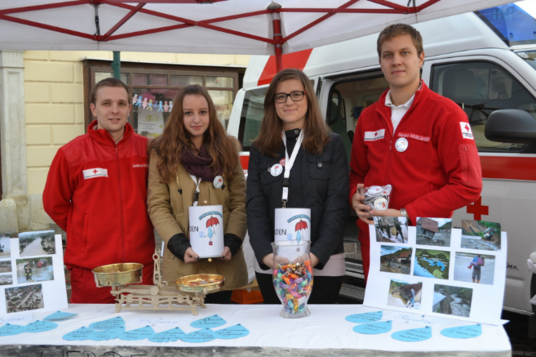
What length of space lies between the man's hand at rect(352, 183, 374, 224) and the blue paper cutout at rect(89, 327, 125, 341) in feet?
3.81

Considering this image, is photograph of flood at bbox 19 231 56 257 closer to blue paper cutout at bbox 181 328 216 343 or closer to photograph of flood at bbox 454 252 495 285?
blue paper cutout at bbox 181 328 216 343

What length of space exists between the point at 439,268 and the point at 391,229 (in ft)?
0.82

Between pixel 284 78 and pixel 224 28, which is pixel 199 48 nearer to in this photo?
pixel 224 28

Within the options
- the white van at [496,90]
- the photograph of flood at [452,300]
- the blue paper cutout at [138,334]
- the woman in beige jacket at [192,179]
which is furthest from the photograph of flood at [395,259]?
the white van at [496,90]

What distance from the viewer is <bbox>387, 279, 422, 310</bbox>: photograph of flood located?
7.23 ft

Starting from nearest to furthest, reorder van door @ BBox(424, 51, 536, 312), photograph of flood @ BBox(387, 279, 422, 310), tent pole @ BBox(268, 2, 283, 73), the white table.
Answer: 1. the white table
2. photograph of flood @ BBox(387, 279, 422, 310)
3. van door @ BBox(424, 51, 536, 312)
4. tent pole @ BBox(268, 2, 283, 73)

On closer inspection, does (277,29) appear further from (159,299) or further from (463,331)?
(463,331)

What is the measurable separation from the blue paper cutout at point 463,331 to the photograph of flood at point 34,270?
1.74 m

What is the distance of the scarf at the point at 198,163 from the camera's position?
2867 mm

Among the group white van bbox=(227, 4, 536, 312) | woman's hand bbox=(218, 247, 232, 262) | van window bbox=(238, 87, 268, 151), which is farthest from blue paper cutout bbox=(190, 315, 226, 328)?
van window bbox=(238, 87, 268, 151)

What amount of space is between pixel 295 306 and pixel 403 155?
2.95ft

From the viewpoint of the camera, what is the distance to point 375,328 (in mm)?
2033

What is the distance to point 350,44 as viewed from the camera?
4.80 metres

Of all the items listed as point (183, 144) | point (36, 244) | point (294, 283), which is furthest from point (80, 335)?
point (183, 144)
